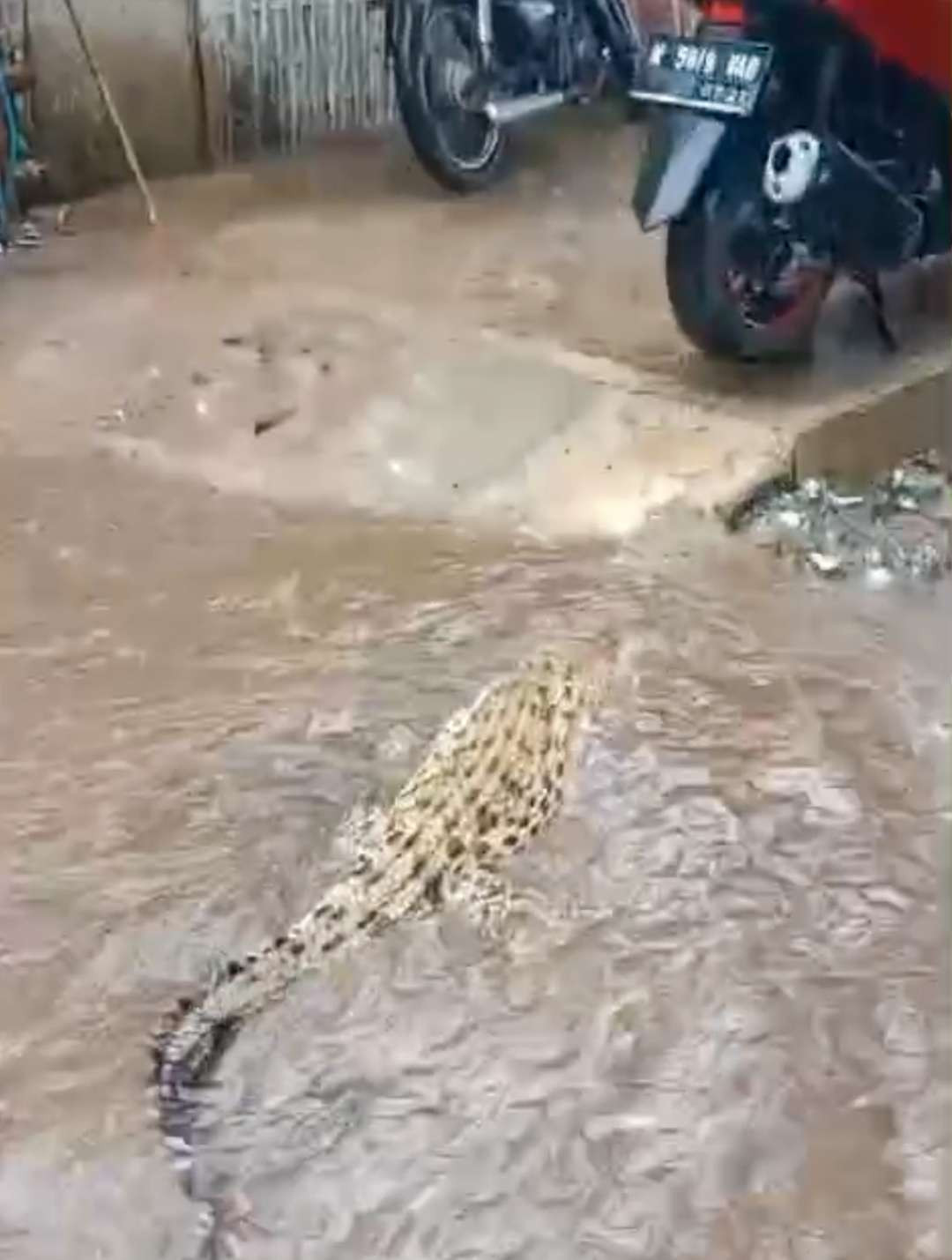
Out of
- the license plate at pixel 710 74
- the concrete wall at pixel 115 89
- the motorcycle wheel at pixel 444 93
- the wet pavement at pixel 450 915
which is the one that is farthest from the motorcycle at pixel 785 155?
the concrete wall at pixel 115 89

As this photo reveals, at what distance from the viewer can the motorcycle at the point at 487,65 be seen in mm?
5500

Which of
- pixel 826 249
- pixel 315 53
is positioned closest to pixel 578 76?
pixel 315 53

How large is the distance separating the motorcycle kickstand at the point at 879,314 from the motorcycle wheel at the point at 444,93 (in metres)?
1.70

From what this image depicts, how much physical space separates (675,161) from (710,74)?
0.57 feet

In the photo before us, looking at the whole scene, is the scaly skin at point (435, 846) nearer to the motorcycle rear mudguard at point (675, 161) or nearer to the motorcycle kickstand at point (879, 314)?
the motorcycle rear mudguard at point (675, 161)

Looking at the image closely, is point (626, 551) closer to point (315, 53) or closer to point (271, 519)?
point (271, 519)

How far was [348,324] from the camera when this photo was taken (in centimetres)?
445

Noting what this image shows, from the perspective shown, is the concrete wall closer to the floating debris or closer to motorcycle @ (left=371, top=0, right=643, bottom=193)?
motorcycle @ (left=371, top=0, right=643, bottom=193)

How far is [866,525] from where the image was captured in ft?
10.9

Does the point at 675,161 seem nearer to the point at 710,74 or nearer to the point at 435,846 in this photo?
the point at 710,74

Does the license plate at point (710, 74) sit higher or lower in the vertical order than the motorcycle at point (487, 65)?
higher

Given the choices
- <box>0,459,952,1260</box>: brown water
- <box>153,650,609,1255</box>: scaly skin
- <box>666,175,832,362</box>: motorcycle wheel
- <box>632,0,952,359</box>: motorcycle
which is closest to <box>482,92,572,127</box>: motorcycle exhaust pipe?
<box>632,0,952,359</box>: motorcycle

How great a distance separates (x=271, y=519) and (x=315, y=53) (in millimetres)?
3228

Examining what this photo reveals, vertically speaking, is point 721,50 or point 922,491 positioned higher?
point 721,50
